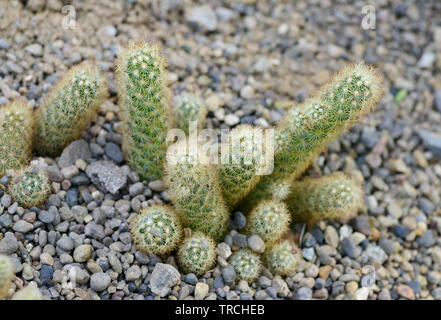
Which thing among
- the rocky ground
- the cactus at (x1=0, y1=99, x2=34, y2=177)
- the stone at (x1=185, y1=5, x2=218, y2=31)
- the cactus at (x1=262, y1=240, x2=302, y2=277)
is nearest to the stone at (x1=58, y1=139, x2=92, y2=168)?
the rocky ground

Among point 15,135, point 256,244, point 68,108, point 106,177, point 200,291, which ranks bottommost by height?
point 200,291

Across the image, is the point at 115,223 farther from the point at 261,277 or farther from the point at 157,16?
the point at 157,16

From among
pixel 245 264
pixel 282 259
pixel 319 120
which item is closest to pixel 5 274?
pixel 245 264

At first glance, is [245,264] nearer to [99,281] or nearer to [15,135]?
[99,281]

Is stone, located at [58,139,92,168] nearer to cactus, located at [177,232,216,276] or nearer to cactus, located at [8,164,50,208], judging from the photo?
cactus, located at [8,164,50,208]

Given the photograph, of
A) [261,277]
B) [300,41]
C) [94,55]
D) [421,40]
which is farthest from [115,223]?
[421,40]
